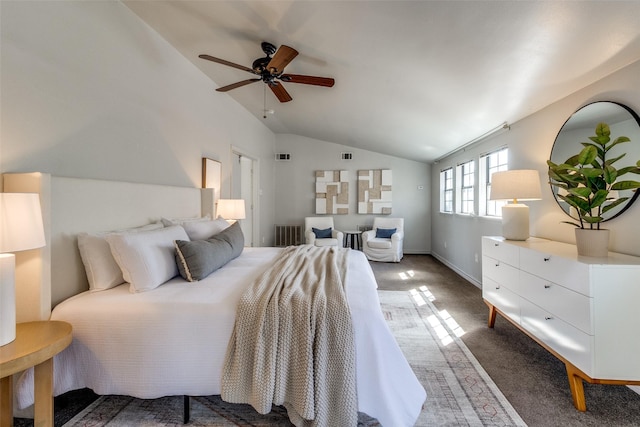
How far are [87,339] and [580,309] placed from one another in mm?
2694

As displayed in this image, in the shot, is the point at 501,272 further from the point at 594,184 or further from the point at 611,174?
the point at 611,174

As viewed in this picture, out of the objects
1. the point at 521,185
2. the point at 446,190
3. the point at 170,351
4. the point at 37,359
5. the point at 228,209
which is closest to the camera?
the point at 37,359

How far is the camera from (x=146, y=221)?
2.40m

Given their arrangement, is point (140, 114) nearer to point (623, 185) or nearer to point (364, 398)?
point (364, 398)

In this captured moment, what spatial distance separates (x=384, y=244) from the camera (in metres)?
5.68

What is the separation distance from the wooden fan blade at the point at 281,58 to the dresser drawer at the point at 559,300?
2.41 metres

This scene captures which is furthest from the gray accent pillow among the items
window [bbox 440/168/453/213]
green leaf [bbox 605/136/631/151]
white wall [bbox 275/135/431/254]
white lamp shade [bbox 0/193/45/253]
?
window [bbox 440/168/453/213]

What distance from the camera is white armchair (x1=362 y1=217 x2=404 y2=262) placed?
5.69m

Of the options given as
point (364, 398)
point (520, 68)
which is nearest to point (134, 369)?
point (364, 398)

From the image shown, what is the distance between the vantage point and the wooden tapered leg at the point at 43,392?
128cm

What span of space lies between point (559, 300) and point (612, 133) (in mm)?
1224

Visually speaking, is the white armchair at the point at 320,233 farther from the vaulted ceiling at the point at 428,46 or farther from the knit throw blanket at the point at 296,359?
the knit throw blanket at the point at 296,359

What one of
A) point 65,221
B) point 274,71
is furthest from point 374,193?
point 65,221

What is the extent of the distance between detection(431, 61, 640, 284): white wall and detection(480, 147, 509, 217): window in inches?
4.3
